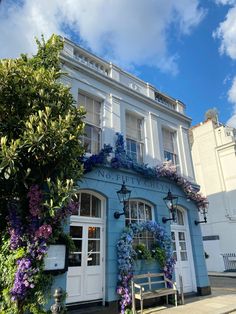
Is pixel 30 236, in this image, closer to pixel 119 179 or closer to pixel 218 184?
pixel 119 179

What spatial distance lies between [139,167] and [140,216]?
160 cm

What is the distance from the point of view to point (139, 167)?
8.21m

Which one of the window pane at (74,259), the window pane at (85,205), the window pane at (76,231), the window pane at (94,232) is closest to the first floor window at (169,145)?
the window pane at (85,205)

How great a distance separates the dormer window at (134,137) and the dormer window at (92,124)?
1262 millimetres

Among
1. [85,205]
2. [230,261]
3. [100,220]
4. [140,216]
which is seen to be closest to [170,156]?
[140,216]

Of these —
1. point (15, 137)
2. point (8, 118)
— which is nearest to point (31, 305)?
point (15, 137)

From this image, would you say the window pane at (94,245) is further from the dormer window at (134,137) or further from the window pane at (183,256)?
the window pane at (183,256)

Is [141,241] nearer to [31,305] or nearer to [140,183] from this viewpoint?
[140,183]

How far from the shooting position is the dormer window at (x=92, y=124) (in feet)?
26.2

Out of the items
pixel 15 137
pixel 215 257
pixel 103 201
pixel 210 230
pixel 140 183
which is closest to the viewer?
pixel 15 137

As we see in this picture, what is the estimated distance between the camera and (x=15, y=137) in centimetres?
500

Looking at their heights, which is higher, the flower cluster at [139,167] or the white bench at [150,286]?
the flower cluster at [139,167]

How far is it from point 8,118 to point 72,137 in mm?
1328

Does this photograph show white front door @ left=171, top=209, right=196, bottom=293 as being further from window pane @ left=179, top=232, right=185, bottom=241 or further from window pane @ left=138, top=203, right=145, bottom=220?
window pane @ left=138, top=203, right=145, bottom=220
